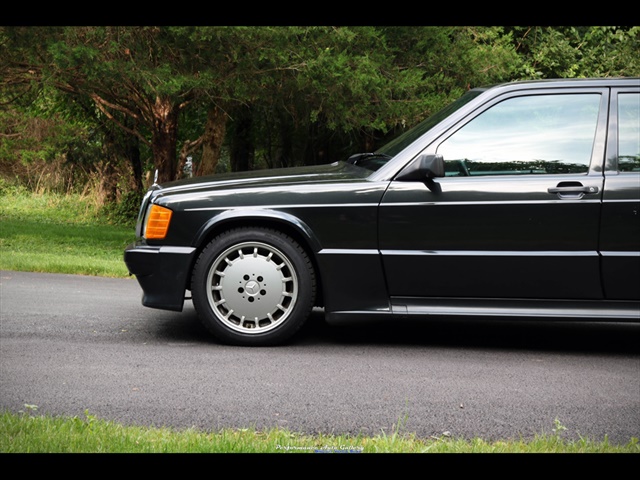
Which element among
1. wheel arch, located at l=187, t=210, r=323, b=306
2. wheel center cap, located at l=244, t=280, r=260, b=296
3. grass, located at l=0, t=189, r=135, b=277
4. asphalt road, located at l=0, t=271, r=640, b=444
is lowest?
grass, located at l=0, t=189, r=135, b=277

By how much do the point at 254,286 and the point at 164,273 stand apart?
682 mm

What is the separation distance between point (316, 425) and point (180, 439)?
76 cm

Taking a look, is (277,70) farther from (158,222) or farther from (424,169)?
(424,169)

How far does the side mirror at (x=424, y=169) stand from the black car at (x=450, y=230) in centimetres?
1

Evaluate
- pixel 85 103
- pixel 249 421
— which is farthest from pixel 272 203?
pixel 85 103

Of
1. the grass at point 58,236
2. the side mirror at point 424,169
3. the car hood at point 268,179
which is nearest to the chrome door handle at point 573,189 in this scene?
the side mirror at point 424,169

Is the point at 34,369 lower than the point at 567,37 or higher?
lower

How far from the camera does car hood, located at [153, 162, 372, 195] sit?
253 inches

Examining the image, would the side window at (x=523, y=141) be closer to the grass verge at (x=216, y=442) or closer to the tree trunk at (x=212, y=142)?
the grass verge at (x=216, y=442)

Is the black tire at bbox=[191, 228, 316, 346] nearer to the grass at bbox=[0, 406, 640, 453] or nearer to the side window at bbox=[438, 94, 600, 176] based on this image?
the side window at bbox=[438, 94, 600, 176]

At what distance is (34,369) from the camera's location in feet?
18.2

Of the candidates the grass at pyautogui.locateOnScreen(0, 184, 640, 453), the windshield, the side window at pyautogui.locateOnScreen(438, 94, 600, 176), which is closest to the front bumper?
the windshield
